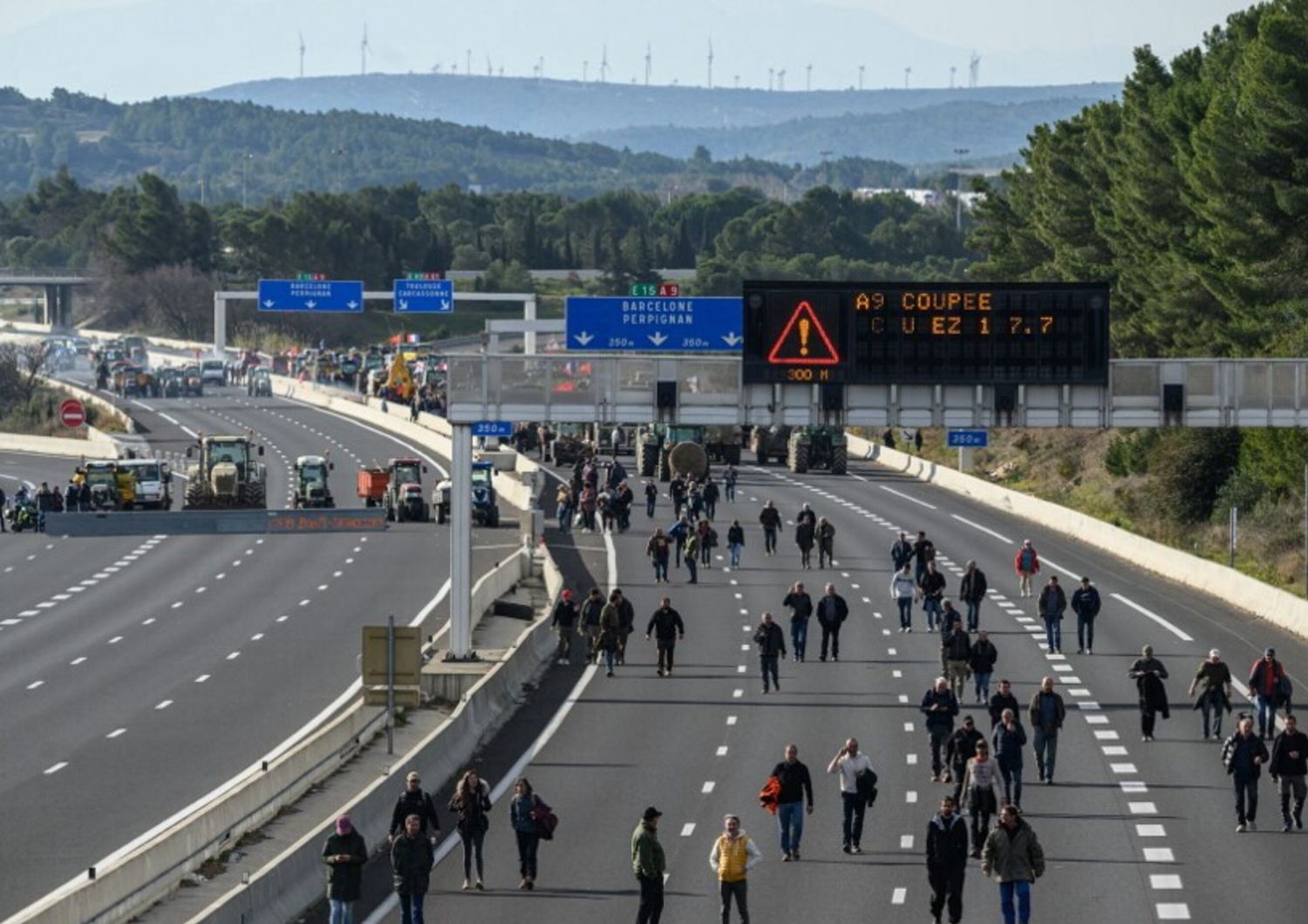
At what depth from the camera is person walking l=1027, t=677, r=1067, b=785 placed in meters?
35.2

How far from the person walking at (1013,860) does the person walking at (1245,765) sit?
19.4 ft

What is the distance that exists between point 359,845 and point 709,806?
31.3 ft

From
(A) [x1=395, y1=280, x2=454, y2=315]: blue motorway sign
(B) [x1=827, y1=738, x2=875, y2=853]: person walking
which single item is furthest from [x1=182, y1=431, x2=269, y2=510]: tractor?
(B) [x1=827, y1=738, x2=875, y2=853]: person walking

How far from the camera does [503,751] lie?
131 ft

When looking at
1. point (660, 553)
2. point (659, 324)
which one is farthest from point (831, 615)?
point (659, 324)

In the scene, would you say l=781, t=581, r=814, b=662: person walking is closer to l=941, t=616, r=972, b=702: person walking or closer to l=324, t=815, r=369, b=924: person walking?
l=941, t=616, r=972, b=702: person walking

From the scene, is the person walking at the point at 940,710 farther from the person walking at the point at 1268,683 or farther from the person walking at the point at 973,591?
the person walking at the point at 973,591

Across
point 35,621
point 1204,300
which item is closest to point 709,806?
point 35,621

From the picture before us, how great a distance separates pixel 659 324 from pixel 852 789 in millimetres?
43519

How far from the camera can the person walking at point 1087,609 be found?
4797 centimetres

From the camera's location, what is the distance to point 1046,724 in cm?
3547

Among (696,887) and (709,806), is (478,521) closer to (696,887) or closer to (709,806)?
(709,806)

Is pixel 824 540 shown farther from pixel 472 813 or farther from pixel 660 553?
pixel 472 813

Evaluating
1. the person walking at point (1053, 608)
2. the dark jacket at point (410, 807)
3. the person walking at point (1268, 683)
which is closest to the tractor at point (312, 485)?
the person walking at point (1053, 608)
